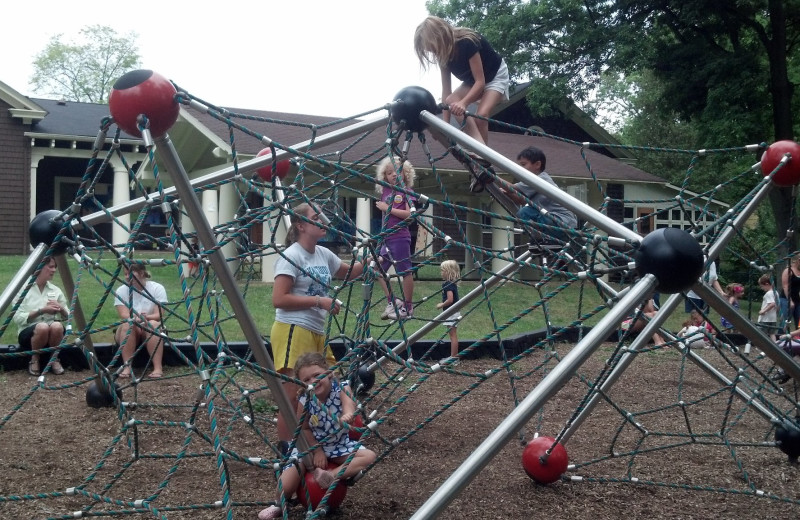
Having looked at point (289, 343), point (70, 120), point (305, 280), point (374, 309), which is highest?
point (70, 120)

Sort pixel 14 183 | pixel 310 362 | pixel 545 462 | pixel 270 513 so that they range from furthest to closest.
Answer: pixel 14 183 → pixel 545 462 → pixel 310 362 → pixel 270 513

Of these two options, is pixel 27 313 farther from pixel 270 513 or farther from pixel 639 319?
pixel 639 319

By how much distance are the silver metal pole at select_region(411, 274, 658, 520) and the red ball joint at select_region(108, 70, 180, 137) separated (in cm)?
133

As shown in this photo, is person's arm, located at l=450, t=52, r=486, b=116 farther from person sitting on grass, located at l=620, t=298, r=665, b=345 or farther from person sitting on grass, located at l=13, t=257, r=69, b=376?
person sitting on grass, located at l=13, t=257, r=69, b=376

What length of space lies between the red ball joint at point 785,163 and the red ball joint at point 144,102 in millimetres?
2667

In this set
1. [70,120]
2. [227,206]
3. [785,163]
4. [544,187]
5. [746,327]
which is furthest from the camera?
[70,120]

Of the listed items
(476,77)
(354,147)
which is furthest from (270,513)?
(354,147)

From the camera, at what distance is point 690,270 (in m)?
2.14

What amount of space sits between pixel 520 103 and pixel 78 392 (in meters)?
15.8

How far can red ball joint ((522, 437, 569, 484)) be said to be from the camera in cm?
323

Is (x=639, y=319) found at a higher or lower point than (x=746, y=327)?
lower

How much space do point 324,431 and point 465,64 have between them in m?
2.08

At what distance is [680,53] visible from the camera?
13.5 metres

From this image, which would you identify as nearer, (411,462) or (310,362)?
(310,362)
